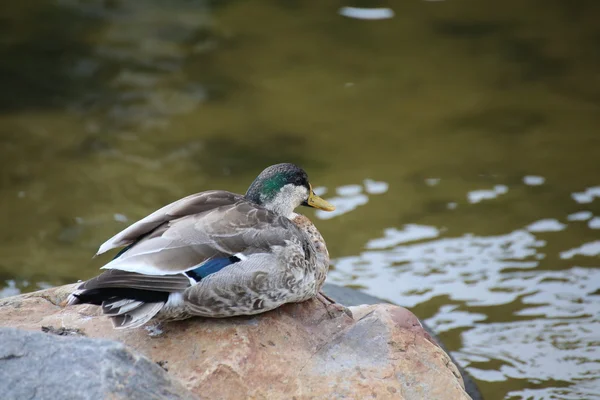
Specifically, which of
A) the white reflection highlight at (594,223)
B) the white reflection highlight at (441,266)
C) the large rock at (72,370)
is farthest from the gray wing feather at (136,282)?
the white reflection highlight at (594,223)

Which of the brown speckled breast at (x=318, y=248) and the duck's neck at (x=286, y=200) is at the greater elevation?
the duck's neck at (x=286, y=200)

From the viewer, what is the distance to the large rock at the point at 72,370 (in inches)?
126

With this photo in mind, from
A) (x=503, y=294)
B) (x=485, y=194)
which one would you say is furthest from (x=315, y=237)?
(x=485, y=194)

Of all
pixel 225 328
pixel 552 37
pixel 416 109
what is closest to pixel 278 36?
pixel 416 109

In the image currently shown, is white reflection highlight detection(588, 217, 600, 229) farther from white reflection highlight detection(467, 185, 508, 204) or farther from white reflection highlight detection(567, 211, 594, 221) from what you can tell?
white reflection highlight detection(467, 185, 508, 204)

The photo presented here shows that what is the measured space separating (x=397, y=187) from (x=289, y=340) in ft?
12.9

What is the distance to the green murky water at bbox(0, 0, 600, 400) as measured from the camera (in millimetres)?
6762

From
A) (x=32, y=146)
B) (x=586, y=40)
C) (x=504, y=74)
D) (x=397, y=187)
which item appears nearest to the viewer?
(x=397, y=187)

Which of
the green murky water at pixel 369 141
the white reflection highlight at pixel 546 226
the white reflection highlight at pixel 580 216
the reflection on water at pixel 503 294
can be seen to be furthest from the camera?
the white reflection highlight at pixel 580 216

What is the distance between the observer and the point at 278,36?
11000 mm

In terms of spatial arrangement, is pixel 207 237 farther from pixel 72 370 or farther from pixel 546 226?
pixel 546 226

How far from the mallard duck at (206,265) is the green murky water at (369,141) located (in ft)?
6.82

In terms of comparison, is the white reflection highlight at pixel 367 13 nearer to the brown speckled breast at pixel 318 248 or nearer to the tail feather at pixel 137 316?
the brown speckled breast at pixel 318 248

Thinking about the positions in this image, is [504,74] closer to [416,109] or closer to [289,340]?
[416,109]
